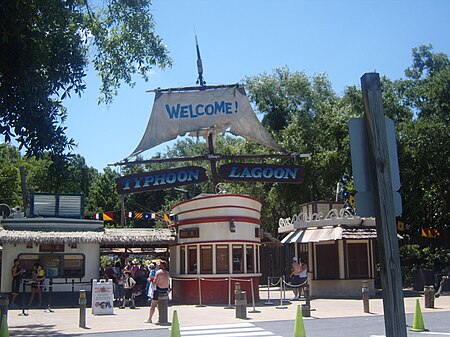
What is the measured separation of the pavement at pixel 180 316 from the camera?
14633 mm

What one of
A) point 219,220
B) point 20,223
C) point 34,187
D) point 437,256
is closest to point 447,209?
point 437,256

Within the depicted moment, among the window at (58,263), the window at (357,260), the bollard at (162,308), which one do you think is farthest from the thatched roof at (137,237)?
the bollard at (162,308)

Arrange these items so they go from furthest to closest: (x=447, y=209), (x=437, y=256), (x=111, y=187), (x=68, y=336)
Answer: (x=111, y=187) → (x=447, y=209) → (x=437, y=256) → (x=68, y=336)

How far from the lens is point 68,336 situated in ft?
43.2

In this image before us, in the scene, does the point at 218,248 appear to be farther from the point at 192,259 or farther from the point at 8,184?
the point at 8,184

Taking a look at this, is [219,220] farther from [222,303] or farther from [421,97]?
[421,97]

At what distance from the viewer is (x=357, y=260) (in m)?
24.0

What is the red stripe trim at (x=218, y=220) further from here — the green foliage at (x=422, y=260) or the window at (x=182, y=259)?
the green foliage at (x=422, y=260)

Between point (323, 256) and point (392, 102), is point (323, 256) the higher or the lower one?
the lower one

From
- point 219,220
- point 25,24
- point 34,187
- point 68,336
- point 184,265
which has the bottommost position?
point 68,336

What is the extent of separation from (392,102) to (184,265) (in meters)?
18.3

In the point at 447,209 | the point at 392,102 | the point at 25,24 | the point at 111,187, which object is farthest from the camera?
the point at 111,187

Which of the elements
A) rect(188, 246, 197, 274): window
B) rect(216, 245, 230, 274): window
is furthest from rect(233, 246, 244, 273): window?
rect(188, 246, 197, 274): window

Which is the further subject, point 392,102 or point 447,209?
point 392,102
